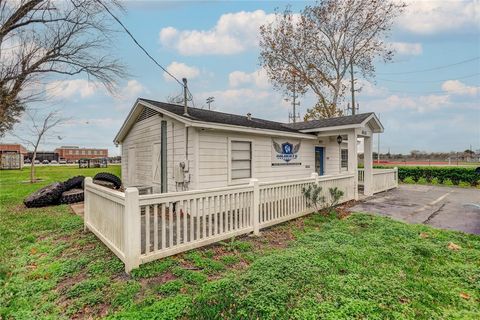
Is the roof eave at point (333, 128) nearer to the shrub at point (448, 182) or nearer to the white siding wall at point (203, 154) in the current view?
the white siding wall at point (203, 154)

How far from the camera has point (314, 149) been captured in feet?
35.6

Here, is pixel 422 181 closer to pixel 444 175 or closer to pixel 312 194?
pixel 444 175

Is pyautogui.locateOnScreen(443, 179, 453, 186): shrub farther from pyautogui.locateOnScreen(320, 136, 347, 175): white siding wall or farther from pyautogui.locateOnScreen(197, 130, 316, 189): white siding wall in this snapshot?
pyautogui.locateOnScreen(197, 130, 316, 189): white siding wall

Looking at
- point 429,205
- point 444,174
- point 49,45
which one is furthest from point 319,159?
point 49,45

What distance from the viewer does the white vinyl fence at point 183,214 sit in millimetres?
3391

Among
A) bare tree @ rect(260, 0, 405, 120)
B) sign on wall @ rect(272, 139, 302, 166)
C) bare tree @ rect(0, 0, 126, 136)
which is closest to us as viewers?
bare tree @ rect(0, 0, 126, 136)

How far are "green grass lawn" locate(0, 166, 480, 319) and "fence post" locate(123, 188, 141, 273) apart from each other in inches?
7.2

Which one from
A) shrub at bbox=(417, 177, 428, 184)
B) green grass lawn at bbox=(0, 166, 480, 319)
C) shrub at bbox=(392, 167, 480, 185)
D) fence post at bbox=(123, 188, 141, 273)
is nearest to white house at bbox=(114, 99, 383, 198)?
green grass lawn at bbox=(0, 166, 480, 319)

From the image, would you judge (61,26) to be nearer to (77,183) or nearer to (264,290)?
(77,183)

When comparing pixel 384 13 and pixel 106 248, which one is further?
pixel 384 13

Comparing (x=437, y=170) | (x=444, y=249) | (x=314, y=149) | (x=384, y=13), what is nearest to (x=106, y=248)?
(x=444, y=249)

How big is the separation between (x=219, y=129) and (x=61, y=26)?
8.60m

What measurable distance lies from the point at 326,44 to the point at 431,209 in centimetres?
1742

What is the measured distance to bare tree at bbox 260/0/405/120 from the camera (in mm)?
18281
